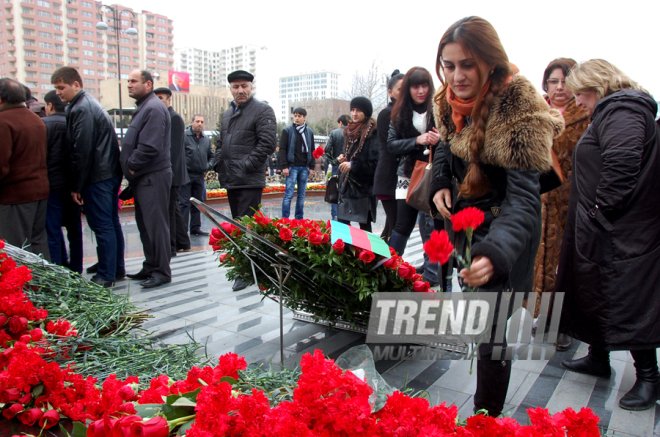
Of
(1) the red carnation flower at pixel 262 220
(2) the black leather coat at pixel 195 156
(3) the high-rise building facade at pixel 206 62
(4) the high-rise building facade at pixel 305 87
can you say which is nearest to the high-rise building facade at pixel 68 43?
(3) the high-rise building facade at pixel 206 62

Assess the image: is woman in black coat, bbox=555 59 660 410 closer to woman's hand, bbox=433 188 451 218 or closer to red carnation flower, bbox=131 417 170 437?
woman's hand, bbox=433 188 451 218

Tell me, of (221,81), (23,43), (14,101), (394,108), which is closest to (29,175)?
(14,101)

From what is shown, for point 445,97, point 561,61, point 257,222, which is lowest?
point 257,222

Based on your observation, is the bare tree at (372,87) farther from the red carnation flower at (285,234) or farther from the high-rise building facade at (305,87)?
the high-rise building facade at (305,87)

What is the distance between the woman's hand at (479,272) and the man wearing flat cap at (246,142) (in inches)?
143

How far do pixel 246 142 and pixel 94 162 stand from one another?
1.56 m

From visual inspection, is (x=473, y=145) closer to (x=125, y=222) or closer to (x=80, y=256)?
(x=80, y=256)

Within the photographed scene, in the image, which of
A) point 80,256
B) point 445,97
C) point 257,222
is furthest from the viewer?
point 80,256

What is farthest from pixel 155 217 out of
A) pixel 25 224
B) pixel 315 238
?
pixel 315 238

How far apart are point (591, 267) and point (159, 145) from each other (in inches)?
160

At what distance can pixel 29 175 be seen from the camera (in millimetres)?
4391

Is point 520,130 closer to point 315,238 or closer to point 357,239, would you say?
point 357,239

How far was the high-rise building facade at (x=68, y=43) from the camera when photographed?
285 ft

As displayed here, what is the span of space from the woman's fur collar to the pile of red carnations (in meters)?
0.96
